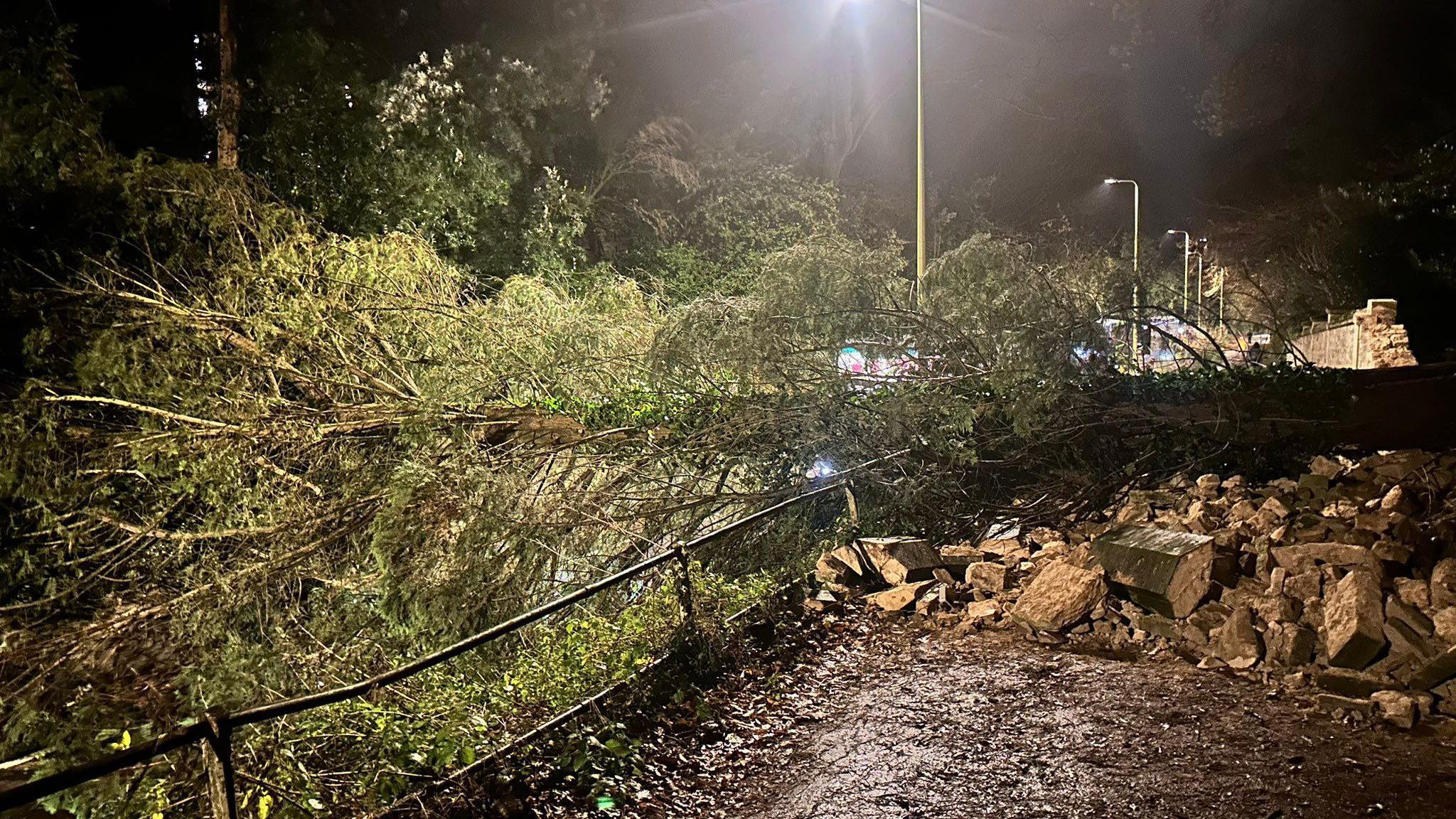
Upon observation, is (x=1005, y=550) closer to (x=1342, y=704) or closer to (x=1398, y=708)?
(x=1342, y=704)

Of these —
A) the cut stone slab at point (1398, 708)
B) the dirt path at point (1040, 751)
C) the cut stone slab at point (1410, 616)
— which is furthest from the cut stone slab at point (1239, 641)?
the cut stone slab at point (1398, 708)

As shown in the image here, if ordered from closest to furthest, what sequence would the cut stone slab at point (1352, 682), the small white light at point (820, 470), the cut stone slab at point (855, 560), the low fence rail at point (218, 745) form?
the low fence rail at point (218, 745) < the cut stone slab at point (1352, 682) < the cut stone slab at point (855, 560) < the small white light at point (820, 470)

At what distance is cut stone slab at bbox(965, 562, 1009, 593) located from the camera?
7.27 meters

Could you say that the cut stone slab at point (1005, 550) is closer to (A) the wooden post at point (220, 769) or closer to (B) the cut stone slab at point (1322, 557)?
(B) the cut stone slab at point (1322, 557)

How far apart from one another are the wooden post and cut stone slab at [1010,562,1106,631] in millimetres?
5041

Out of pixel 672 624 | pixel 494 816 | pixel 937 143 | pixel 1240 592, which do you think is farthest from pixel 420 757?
pixel 937 143

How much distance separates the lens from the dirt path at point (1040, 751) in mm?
4297

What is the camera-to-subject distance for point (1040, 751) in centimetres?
492

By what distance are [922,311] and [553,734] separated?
5636 millimetres

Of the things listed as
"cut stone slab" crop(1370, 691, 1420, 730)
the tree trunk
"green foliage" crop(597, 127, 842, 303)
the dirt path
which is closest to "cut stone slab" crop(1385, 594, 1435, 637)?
"cut stone slab" crop(1370, 691, 1420, 730)

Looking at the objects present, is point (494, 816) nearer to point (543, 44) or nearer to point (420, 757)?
point (420, 757)

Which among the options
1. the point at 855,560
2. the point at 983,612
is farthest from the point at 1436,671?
the point at 855,560

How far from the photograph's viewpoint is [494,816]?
14.3ft

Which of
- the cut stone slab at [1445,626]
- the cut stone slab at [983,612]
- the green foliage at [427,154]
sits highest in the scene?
the green foliage at [427,154]
